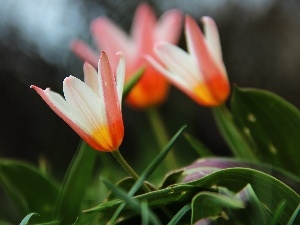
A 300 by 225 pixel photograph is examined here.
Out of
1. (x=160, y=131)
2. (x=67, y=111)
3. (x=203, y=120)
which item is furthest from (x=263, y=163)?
(x=203, y=120)

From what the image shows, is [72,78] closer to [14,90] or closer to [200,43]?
[200,43]

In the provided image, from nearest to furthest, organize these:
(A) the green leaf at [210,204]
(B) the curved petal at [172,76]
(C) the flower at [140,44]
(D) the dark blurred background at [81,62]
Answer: (A) the green leaf at [210,204], (B) the curved petal at [172,76], (C) the flower at [140,44], (D) the dark blurred background at [81,62]

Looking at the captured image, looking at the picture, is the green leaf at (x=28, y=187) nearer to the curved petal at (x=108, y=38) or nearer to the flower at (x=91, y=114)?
the flower at (x=91, y=114)

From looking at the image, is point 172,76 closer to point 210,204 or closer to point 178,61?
point 178,61

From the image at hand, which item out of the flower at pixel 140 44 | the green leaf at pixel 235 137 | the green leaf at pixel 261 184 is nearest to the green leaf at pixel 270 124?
the green leaf at pixel 235 137

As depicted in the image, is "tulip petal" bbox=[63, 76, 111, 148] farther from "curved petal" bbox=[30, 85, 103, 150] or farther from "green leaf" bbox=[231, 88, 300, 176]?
"green leaf" bbox=[231, 88, 300, 176]
